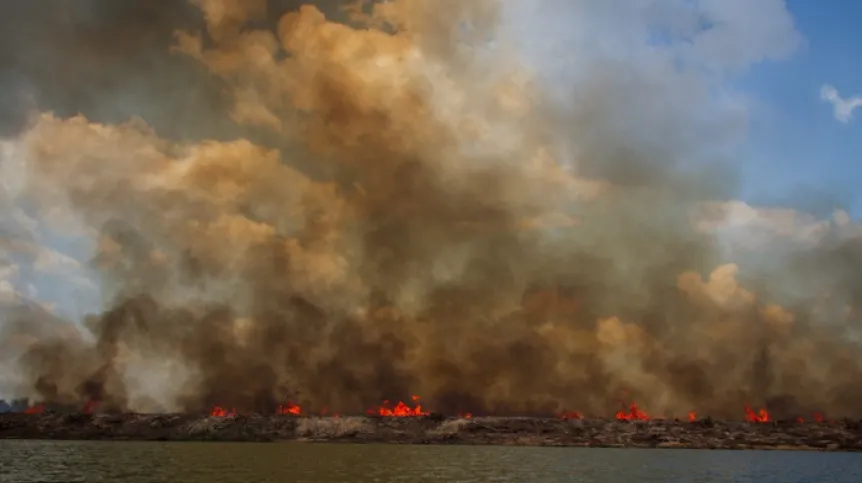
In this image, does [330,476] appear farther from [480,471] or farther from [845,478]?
[845,478]

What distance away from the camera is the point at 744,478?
137m

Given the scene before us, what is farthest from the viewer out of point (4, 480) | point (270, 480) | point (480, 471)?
point (480, 471)

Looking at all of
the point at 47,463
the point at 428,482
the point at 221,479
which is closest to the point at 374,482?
the point at 428,482

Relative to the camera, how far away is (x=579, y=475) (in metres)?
132

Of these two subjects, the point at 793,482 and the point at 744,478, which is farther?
the point at 744,478

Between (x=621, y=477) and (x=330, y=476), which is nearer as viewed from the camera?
(x=330, y=476)

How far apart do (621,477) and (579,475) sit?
307 inches

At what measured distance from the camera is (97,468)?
126938mm

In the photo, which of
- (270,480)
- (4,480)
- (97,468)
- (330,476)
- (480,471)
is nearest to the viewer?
(4,480)

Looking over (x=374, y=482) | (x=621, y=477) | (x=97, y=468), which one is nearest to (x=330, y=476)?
(x=374, y=482)

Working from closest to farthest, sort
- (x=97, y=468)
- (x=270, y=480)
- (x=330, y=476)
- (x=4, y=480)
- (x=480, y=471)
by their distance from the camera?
(x=4, y=480) → (x=270, y=480) → (x=330, y=476) → (x=97, y=468) → (x=480, y=471)

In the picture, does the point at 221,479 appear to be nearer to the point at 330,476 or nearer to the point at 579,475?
the point at 330,476

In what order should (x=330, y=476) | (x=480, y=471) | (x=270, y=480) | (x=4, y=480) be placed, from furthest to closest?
(x=480, y=471) → (x=330, y=476) → (x=270, y=480) → (x=4, y=480)

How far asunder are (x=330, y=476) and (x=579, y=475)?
47.7m
